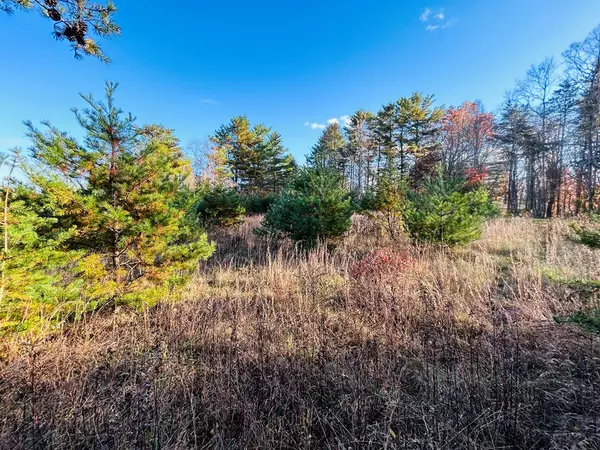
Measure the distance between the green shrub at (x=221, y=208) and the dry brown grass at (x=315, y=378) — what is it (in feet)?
23.4

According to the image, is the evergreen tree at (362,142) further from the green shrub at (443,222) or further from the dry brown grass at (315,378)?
the dry brown grass at (315,378)

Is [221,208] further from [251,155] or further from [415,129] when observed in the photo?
[415,129]

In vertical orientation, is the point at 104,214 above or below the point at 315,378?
above

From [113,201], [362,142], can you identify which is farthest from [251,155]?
[113,201]

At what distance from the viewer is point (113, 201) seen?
325 centimetres

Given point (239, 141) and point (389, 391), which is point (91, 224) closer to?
point (389, 391)

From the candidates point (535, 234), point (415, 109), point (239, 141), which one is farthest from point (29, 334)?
point (415, 109)

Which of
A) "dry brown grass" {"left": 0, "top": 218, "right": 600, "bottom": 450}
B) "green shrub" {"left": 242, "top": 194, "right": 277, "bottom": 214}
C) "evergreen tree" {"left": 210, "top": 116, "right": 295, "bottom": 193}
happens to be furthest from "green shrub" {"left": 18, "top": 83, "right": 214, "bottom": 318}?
"evergreen tree" {"left": 210, "top": 116, "right": 295, "bottom": 193}

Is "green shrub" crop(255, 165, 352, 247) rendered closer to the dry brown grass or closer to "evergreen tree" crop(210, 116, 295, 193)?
the dry brown grass

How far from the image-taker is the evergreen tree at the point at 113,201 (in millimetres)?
2914

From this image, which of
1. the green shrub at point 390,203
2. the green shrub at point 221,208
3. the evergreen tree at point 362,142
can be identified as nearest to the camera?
the green shrub at point 390,203

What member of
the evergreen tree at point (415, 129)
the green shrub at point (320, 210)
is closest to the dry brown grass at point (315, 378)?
the green shrub at point (320, 210)

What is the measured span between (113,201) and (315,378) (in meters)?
3.21

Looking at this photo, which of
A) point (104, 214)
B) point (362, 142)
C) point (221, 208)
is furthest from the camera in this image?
point (362, 142)
